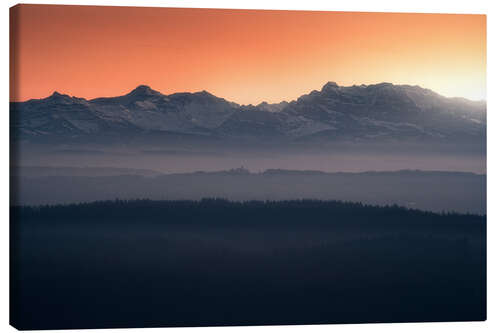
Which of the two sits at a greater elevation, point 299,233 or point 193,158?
point 193,158

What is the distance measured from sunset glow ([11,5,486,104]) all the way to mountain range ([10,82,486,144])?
0.45ft

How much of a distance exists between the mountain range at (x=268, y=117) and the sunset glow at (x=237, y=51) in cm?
14

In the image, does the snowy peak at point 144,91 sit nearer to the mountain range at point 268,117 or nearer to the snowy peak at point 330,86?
the mountain range at point 268,117

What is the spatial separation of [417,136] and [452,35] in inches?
61.8

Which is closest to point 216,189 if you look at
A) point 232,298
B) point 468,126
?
point 232,298

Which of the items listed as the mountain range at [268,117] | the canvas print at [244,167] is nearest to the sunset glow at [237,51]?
the canvas print at [244,167]

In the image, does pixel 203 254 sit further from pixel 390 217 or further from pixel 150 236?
pixel 390 217

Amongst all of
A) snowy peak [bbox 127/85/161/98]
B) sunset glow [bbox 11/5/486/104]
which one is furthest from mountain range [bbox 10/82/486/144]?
sunset glow [bbox 11/5/486/104]

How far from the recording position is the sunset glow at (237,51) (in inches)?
547

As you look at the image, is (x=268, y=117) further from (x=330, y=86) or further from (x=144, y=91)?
(x=144, y=91)

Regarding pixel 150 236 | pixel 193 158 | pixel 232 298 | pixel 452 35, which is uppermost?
pixel 452 35

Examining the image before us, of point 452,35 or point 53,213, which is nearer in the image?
→ point 53,213

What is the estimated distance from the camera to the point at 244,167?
14266mm

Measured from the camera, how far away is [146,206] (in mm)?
14016
